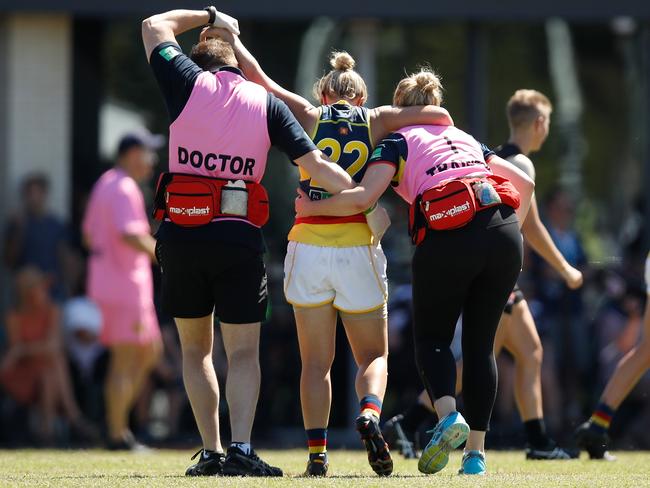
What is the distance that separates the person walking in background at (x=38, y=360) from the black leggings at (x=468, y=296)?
5.33 meters

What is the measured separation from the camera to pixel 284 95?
21.3 ft

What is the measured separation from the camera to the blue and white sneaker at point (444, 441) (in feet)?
19.0

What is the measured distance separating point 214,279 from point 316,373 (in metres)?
0.63

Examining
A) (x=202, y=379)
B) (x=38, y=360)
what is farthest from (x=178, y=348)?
(x=202, y=379)

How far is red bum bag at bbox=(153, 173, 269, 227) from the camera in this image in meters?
6.05

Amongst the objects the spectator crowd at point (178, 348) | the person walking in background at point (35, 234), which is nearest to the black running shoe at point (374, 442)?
the spectator crowd at point (178, 348)

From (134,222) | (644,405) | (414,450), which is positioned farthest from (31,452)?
(644,405)

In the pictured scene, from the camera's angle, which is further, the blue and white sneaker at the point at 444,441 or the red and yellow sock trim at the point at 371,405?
the red and yellow sock trim at the point at 371,405

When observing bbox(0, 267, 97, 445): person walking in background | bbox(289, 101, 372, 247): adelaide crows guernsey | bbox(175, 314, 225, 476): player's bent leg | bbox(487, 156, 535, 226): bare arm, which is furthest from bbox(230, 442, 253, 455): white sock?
bbox(0, 267, 97, 445): person walking in background

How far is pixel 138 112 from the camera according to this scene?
11727mm

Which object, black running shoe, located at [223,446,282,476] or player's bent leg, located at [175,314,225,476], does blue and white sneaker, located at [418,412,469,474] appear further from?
player's bent leg, located at [175,314,225,476]

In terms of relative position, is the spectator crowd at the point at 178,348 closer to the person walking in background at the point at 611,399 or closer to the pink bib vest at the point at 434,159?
the person walking in background at the point at 611,399

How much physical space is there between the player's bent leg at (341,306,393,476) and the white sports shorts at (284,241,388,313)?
0.23 ft

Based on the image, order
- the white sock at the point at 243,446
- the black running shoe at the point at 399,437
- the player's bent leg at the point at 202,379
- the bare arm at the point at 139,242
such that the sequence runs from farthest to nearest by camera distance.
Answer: the bare arm at the point at 139,242 < the black running shoe at the point at 399,437 < the player's bent leg at the point at 202,379 < the white sock at the point at 243,446
